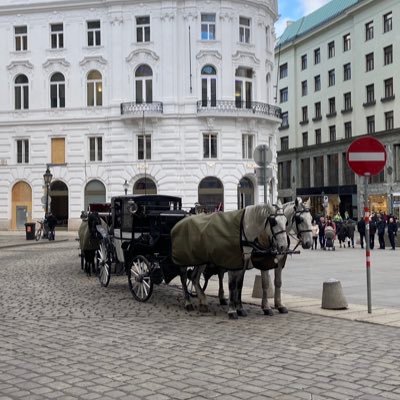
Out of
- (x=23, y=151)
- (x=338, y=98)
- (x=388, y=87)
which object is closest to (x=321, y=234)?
(x=23, y=151)

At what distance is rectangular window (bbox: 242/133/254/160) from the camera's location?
49.0 meters

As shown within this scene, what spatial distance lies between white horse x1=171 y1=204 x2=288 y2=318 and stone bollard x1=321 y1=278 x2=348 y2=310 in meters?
1.58

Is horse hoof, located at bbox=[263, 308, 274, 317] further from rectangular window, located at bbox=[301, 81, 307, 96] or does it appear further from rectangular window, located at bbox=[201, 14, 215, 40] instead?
rectangular window, located at bbox=[301, 81, 307, 96]

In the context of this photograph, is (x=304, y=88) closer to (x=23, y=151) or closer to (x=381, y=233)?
(x=23, y=151)

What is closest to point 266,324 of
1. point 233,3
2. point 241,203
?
point 241,203

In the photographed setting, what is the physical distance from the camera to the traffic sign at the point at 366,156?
10867 millimetres

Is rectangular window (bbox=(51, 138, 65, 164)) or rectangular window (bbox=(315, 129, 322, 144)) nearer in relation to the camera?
rectangular window (bbox=(51, 138, 65, 164))

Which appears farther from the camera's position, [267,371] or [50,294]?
[50,294]

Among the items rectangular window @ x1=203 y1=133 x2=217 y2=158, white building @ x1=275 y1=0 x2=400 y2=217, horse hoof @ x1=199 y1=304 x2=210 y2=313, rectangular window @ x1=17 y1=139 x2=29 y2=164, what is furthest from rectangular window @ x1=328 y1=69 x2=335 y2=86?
horse hoof @ x1=199 y1=304 x2=210 y2=313

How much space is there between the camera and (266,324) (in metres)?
9.80

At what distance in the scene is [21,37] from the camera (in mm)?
51344

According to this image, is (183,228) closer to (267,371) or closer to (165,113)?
(267,371)

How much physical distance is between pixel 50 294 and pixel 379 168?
23.9 ft

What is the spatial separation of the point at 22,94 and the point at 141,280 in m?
42.0
